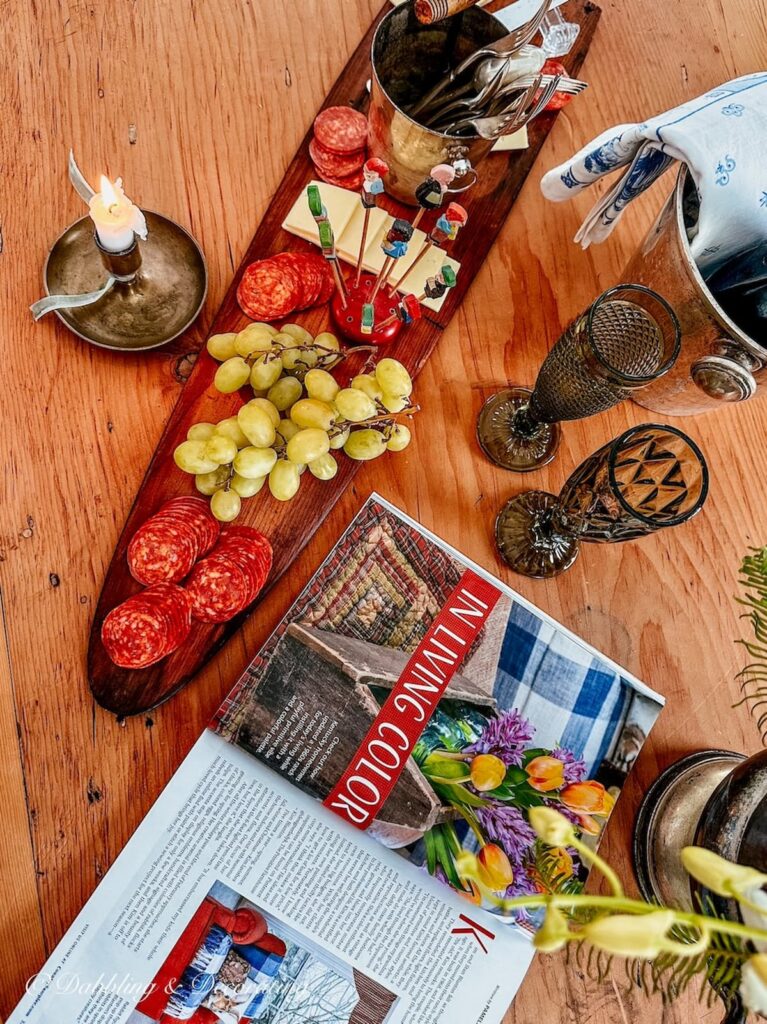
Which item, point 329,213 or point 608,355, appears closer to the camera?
point 608,355

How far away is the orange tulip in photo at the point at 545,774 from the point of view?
0.62 metres

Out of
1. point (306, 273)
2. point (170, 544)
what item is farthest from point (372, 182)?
point (170, 544)

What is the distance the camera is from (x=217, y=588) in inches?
24.4

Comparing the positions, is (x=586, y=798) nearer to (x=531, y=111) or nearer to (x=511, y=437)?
(x=511, y=437)

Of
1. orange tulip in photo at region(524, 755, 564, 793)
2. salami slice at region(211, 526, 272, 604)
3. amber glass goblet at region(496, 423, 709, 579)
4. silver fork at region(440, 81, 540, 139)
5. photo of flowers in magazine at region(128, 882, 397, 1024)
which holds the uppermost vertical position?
silver fork at region(440, 81, 540, 139)

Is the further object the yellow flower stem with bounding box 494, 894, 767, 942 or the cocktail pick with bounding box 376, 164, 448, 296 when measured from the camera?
the cocktail pick with bounding box 376, 164, 448, 296

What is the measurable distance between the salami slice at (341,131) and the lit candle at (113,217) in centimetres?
22

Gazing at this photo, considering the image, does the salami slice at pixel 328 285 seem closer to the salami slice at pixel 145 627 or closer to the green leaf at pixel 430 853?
the salami slice at pixel 145 627

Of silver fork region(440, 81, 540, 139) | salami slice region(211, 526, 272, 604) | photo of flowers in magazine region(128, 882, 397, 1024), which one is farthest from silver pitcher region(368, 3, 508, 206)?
photo of flowers in magazine region(128, 882, 397, 1024)

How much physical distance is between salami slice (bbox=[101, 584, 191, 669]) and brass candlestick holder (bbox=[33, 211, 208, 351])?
0.73 feet

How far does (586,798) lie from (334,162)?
0.63m

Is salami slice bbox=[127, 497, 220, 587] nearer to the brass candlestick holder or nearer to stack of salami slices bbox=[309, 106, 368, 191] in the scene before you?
the brass candlestick holder

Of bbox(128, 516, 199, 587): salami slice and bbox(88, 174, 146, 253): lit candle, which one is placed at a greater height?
bbox(88, 174, 146, 253): lit candle

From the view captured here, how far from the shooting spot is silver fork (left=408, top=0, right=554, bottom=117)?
591 mm
